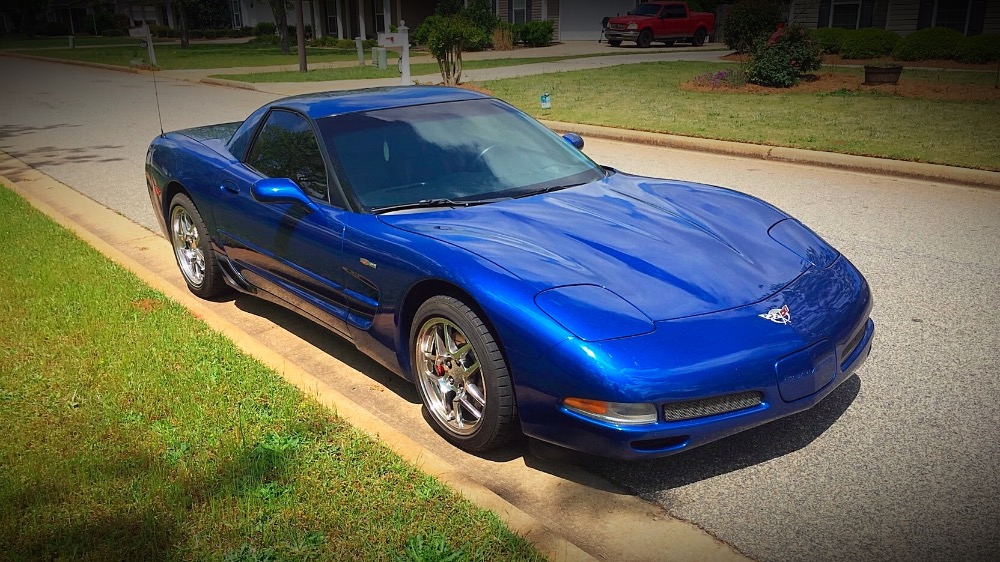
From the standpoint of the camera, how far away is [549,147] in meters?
5.01

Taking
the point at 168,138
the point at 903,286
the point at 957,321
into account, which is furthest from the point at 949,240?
the point at 168,138

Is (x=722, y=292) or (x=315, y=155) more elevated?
(x=315, y=155)

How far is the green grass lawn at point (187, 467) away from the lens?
295cm

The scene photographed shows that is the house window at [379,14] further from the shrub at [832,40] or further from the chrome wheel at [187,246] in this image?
the chrome wheel at [187,246]

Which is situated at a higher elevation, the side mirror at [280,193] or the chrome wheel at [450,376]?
the side mirror at [280,193]

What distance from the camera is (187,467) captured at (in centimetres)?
345

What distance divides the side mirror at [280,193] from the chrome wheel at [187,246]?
154 centimetres

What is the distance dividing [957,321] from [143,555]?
4.56m

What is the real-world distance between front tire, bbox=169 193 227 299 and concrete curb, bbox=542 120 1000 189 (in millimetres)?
7437

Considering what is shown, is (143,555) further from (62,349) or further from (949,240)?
(949,240)

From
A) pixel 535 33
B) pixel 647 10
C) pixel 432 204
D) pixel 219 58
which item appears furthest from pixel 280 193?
pixel 535 33

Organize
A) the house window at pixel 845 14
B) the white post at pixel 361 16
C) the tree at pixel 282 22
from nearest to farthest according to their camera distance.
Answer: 1. the house window at pixel 845 14
2. the tree at pixel 282 22
3. the white post at pixel 361 16

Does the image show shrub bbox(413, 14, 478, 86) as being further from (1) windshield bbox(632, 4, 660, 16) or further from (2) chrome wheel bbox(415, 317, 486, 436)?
(1) windshield bbox(632, 4, 660, 16)

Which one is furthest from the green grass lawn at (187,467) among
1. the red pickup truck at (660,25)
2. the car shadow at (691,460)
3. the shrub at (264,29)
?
the shrub at (264,29)
